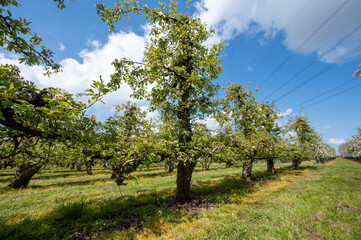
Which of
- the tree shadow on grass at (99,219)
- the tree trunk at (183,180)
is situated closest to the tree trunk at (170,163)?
the tree trunk at (183,180)

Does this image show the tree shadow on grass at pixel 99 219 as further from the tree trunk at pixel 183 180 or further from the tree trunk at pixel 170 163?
the tree trunk at pixel 170 163

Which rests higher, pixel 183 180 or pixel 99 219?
pixel 183 180

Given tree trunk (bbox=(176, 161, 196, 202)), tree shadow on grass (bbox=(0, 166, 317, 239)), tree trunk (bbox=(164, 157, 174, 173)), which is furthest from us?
tree trunk (bbox=(176, 161, 196, 202))

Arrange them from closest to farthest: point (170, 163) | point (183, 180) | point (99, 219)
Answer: point (99, 219), point (170, 163), point (183, 180)

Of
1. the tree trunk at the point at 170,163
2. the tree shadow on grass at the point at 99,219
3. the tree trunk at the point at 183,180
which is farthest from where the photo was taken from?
the tree trunk at the point at 183,180

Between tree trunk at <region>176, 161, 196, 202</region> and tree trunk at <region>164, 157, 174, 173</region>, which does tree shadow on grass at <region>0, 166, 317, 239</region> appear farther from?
tree trunk at <region>164, 157, 174, 173</region>

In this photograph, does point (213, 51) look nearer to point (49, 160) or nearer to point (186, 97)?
point (186, 97)

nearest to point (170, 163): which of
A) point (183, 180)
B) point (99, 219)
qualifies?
point (183, 180)

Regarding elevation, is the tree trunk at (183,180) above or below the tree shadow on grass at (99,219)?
above

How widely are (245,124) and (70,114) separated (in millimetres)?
17494

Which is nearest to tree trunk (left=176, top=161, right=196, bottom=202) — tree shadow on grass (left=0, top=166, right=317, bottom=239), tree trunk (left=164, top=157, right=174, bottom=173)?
tree shadow on grass (left=0, top=166, right=317, bottom=239)

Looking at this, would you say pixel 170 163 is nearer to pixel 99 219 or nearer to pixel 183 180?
pixel 183 180

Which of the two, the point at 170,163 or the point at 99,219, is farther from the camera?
the point at 170,163

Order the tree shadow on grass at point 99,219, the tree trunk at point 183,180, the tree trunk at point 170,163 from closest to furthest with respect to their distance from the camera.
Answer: the tree shadow on grass at point 99,219 → the tree trunk at point 170,163 → the tree trunk at point 183,180
